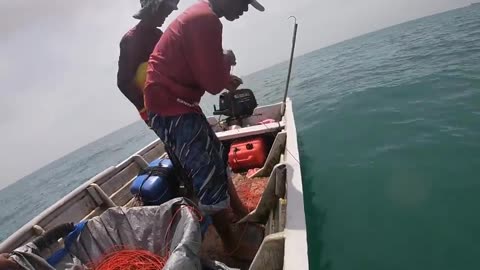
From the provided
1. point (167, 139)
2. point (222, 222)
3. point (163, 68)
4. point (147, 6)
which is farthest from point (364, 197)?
point (147, 6)

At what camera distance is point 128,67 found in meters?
3.58

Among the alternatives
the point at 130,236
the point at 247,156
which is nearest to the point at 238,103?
the point at 247,156

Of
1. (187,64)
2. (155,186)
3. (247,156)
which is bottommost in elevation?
(247,156)

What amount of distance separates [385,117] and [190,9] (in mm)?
6199

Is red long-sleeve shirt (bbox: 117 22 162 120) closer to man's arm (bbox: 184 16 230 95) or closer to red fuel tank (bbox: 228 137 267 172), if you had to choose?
man's arm (bbox: 184 16 230 95)

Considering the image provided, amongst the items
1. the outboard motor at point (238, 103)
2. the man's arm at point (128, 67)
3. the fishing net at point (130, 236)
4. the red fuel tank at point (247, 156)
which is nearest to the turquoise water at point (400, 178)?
the red fuel tank at point (247, 156)

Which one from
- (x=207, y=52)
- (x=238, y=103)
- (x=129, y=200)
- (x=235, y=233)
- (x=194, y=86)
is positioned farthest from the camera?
(x=238, y=103)

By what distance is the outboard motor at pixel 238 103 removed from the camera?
5.53 m

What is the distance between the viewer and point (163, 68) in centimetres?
244

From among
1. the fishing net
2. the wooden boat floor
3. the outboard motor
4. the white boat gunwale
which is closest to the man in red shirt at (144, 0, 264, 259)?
the fishing net

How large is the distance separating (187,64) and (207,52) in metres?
0.25

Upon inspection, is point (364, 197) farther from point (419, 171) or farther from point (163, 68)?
point (163, 68)

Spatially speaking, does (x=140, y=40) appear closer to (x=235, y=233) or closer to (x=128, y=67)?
(x=128, y=67)

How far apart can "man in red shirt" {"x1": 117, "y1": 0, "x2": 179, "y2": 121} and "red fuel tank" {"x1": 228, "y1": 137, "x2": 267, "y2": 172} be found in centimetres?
200
